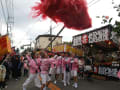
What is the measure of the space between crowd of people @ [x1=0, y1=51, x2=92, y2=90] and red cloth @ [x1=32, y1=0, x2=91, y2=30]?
118 inches

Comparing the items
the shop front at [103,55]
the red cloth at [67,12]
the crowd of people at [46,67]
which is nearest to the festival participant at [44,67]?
the crowd of people at [46,67]

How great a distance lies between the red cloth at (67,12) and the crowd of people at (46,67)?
3008 millimetres

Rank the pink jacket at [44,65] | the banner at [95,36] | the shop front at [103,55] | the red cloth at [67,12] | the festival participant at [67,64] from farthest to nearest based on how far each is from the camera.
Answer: the banner at [95,36], the shop front at [103,55], the festival participant at [67,64], the pink jacket at [44,65], the red cloth at [67,12]

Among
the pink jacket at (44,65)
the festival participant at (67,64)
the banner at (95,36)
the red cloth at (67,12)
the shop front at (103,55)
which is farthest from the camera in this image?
the banner at (95,36)

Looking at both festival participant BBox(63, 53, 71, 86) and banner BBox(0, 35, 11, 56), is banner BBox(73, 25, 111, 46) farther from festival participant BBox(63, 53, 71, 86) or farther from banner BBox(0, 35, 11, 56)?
banner BBox(0, 35, 11, 56)

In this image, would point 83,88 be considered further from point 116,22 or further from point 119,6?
point 119,6

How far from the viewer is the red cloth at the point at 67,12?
8.80ft

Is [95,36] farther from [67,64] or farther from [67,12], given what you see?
[67,12]

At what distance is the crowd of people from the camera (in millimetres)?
6016

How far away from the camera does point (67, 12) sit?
277cm

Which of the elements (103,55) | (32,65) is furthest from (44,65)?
(103,55)

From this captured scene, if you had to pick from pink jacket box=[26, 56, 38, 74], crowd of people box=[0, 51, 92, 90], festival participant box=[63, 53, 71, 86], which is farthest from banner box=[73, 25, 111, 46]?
pink jacket box=[26, 56, 38, 74]

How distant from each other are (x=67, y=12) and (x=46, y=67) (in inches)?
144

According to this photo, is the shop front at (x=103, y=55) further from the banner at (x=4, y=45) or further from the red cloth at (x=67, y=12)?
the red cloth at (x=67, y=12)
